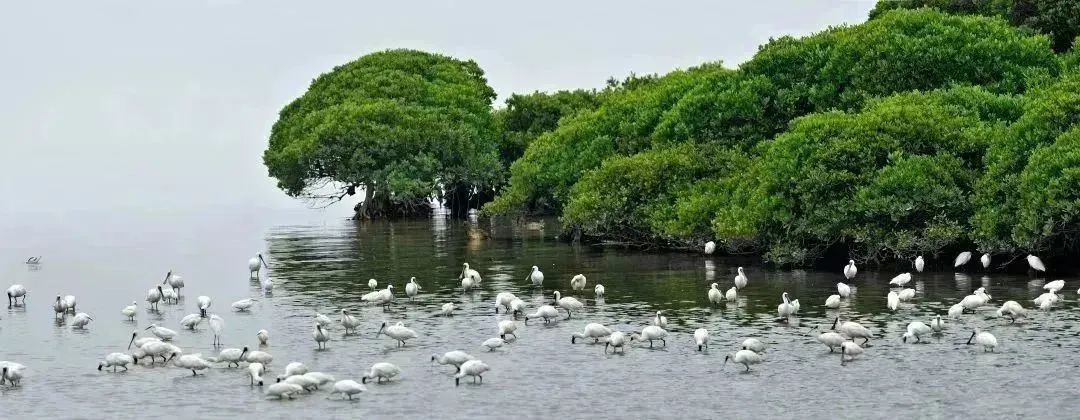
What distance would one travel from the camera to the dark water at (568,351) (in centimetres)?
2383

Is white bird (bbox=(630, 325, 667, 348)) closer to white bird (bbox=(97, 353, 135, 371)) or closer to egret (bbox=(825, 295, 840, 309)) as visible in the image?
egret (bbox=(825, 295, 840, 309))

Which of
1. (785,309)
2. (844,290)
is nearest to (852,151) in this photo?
(844,290)

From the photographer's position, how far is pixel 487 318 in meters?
34.6

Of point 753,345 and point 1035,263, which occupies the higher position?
point 1035,263

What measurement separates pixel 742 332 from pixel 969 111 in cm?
2128

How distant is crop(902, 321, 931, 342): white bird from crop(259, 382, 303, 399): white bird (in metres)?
12.4

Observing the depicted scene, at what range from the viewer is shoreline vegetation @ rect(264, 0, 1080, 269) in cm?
4325

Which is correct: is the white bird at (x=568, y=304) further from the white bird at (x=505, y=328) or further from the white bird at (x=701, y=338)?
the white bird at (x=701, y=338)

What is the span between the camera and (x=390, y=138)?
86.8 metres

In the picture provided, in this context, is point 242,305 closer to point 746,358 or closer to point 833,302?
point 833,302

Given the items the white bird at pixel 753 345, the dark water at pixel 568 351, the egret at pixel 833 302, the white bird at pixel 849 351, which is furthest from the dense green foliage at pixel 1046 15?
the white bird at pixel 753 345

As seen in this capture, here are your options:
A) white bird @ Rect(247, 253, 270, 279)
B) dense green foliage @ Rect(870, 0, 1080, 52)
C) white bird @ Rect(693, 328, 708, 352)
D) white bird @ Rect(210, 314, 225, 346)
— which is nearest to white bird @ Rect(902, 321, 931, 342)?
white bird @ Rect(693, 328, 708, 352)

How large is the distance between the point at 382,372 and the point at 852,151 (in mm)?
24418

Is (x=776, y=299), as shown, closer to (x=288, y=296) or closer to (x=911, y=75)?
(x=288, y=296)
